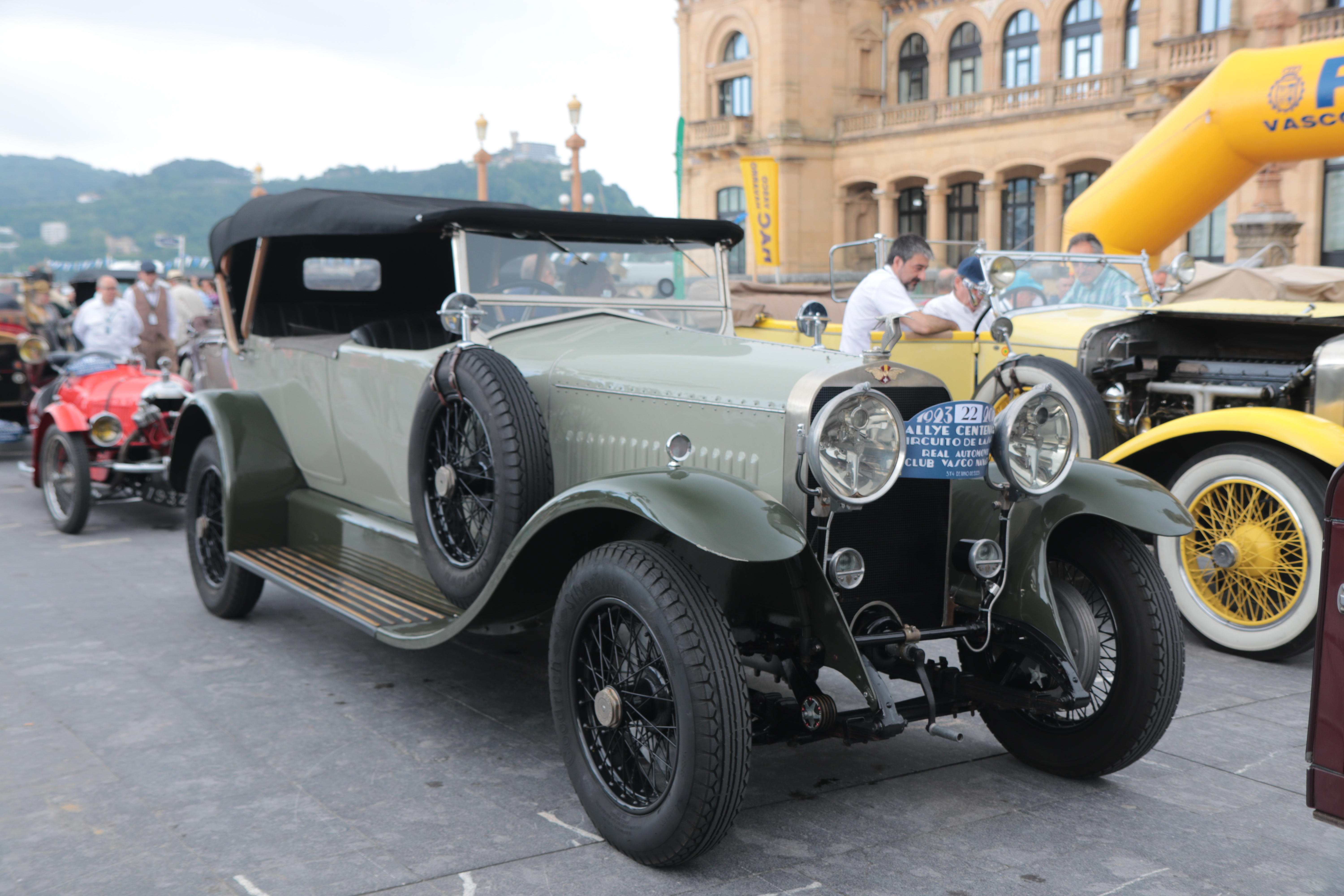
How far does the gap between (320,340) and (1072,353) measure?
3938 millimetres

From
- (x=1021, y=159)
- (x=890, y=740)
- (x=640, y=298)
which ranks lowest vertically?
(x=890, y=740)

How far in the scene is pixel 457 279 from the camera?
164 inches

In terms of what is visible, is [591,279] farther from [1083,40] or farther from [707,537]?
[1083,40]

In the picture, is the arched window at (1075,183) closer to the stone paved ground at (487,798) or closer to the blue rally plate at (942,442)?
the stone paved ground at (487,798)

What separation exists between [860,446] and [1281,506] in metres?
2.73

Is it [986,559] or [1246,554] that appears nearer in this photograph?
[986,559]

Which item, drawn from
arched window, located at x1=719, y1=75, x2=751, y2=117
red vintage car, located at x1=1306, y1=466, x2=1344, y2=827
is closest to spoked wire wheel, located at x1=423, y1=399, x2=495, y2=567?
red vintage car, located at x1=1306, y1=466, x2=1344, y2=827

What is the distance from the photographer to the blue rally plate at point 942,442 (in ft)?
9.41

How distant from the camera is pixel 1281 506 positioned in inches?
181

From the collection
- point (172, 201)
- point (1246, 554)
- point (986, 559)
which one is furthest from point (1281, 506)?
point (172, 201)

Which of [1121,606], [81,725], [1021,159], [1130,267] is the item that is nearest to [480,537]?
[81,725]

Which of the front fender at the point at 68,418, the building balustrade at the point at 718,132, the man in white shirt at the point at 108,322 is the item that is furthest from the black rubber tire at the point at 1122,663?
the building balustrade at the point at 718,132

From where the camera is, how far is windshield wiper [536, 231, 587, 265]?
14.1 feet

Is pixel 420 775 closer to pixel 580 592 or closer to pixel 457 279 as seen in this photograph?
pixel 580 592
